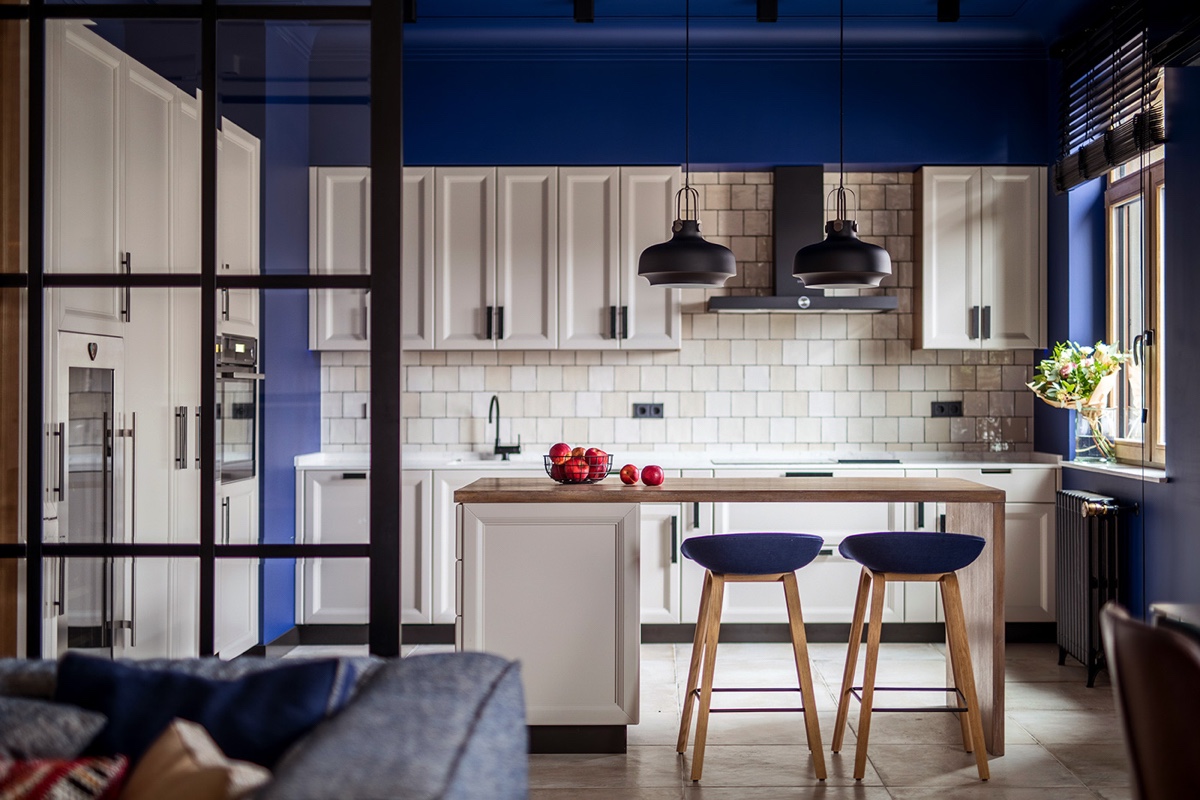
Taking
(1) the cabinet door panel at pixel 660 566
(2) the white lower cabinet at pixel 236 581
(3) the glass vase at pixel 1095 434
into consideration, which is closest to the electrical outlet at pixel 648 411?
(1) the cabinet door panel at pixel 660 566

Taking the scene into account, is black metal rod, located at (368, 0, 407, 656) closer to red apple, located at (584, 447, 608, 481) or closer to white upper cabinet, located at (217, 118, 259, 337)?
white upper cabinet, located at (217, 118, 259, 337)

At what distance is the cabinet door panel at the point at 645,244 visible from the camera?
498 centimetres

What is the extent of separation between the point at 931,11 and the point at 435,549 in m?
3.63

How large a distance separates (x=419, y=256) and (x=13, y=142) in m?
2.73

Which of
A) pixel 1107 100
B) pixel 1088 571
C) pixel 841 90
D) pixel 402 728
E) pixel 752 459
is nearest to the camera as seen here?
pixel 402 728

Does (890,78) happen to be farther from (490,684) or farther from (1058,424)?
(490,684)

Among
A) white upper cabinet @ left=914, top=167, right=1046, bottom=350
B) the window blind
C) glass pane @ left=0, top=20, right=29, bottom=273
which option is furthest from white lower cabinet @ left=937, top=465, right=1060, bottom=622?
glass pane @ left=0, top=20, right=29, bottom=273

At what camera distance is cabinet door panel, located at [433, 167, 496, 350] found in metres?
5.00

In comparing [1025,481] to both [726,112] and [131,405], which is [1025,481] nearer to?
[726,112]

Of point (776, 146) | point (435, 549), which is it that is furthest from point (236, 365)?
point (776, 146)

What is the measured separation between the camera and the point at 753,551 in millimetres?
3020

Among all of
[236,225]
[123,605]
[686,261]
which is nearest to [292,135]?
[236,225]

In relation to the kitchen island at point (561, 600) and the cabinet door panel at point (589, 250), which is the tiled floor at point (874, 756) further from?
the cabinet door panel at point (589, 250)

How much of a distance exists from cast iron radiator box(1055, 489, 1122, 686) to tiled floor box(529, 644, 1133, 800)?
0.17 meters
